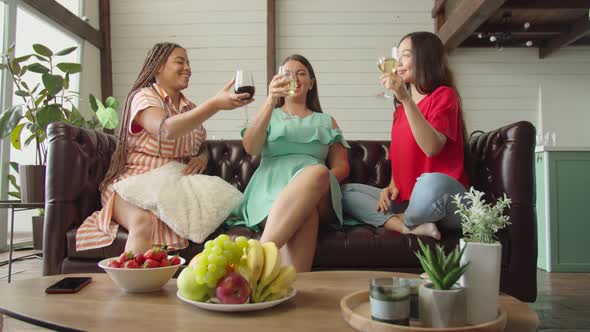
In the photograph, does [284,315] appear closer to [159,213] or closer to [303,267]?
[303,267]

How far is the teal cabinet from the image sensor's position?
3.36 meters

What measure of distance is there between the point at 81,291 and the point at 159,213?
2.50ft

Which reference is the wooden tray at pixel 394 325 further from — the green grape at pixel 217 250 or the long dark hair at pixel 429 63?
the long dark hair at pixel 429 63

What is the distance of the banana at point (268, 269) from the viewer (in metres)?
0.95

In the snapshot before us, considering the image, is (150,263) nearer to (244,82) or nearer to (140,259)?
(140,259)

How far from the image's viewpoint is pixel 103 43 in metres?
5.84

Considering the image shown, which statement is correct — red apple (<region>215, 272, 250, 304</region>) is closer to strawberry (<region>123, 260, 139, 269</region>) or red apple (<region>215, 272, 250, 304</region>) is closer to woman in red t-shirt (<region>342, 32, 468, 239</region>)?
strawberry (<region>123, 260, 139, 269</region>)

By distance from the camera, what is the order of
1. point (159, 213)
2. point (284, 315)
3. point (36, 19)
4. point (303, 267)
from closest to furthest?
point (284, 315) < point (303, 267) < point (159, 213) < point (36, 19)

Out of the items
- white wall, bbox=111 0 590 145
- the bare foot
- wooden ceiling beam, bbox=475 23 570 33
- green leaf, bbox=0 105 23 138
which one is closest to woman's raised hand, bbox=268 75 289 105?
the bare foot

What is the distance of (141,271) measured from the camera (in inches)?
40.4

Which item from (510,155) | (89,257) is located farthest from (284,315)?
(510,155)

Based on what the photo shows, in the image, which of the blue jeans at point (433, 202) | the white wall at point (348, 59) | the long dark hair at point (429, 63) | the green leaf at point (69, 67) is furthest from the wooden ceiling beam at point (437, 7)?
the blue jeans at point (433, 202)

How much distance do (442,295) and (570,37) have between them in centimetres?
575

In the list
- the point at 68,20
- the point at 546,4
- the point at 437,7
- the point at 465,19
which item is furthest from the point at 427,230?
the point at 68,20
